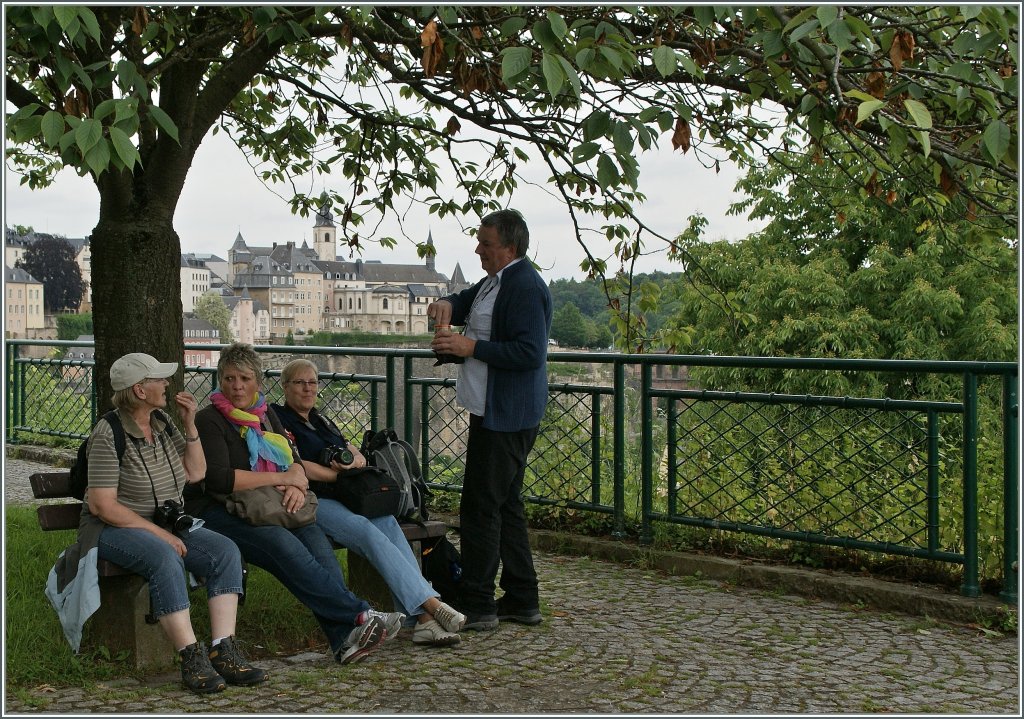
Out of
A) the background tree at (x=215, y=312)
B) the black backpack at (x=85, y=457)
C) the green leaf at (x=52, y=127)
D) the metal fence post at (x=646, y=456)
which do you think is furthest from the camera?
the background tree at (x=215, y=312)

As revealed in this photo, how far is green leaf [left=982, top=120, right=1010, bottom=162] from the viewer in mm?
3766

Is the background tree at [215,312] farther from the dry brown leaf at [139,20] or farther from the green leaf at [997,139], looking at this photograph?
the green leaf at [997,139]

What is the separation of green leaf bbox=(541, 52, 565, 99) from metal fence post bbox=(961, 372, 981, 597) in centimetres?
342

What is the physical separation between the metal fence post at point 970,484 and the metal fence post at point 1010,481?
153mm

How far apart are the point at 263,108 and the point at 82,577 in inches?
265

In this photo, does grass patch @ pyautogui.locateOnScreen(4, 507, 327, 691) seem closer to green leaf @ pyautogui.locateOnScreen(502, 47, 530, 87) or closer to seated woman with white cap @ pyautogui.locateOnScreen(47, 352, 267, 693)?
seated woman with white cap @ pyautogui.locateOnScreen(47, 352, 267, 693)

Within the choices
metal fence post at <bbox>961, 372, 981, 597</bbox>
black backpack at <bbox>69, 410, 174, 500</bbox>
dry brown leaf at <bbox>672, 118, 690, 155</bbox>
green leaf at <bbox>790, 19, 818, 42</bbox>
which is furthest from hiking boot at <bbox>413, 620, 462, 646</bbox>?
green leaf at <bbox>790, 19, 818, 42</bbox>

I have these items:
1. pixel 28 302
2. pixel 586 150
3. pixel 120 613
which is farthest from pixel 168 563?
pixel 28 302

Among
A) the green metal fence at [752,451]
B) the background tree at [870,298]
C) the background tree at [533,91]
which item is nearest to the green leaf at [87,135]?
the background tree at [533,91]

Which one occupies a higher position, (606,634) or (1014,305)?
(1014,305)

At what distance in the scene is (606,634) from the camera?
5461 mm

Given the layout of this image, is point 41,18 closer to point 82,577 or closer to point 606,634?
point 82,577

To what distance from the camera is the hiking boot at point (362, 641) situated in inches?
189

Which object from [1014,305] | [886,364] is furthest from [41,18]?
[1014,305]
